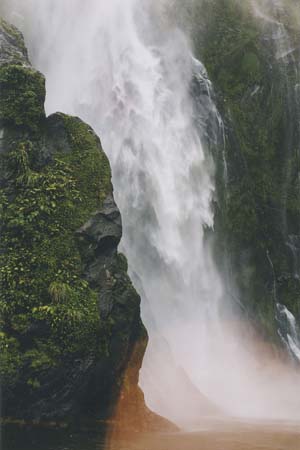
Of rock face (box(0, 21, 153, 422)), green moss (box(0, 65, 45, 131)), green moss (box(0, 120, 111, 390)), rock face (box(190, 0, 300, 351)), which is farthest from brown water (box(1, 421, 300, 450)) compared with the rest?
rock face (box(190, 0, 300, 351))

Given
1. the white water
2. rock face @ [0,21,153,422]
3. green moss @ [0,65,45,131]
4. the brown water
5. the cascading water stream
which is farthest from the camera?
the cascading water stream

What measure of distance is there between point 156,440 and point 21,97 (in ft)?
17.6

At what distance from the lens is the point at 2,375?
6.57m

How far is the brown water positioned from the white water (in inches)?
97.3

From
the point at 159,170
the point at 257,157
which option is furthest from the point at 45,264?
the point at 257,157

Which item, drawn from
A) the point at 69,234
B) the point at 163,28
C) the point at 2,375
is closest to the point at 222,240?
the point at 163,28

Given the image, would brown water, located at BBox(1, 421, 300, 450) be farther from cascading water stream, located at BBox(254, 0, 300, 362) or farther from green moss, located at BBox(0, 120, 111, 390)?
cascading water stream, located at BBox(254, 0, 300, 362)

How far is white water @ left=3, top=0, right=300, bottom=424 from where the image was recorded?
12445mm

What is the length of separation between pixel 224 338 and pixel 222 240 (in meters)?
2.70

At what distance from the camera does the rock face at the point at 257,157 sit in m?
15.5

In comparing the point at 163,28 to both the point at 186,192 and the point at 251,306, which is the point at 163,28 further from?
the point at 251,306

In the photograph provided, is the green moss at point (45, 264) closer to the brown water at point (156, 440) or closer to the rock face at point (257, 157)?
the brown water at point (156, 440)

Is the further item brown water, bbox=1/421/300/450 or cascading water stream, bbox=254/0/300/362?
cascading water stream, bbox=254/0/300/362

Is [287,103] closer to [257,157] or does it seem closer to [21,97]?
[257,157]
